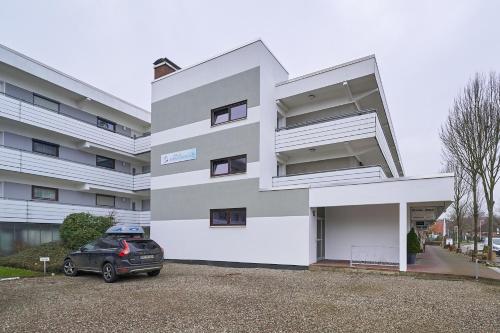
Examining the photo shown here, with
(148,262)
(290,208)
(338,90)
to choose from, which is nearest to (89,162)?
(148,262)

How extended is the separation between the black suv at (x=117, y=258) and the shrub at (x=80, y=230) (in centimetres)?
325

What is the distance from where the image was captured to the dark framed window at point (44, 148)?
19.3 meters

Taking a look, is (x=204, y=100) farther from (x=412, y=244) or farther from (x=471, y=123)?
(x=471, y=123)

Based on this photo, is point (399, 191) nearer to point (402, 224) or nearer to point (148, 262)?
point (402, 224)

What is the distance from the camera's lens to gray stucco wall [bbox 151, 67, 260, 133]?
15711 millimetres

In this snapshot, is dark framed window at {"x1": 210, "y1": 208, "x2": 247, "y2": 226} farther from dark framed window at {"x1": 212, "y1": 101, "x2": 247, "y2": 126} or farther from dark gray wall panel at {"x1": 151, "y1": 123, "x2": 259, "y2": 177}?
dark framed window at {"x1": 212, "y1": 101, "x2": 247, "y2": 126}

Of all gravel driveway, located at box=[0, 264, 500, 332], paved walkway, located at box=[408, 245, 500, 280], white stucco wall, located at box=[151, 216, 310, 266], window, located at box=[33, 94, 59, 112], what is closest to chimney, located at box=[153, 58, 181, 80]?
window, located at box=[33, 94, 59, 112]

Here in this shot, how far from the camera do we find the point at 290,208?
14.2 metres

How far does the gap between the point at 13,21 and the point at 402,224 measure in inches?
602

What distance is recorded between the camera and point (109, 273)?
11070 millimetres

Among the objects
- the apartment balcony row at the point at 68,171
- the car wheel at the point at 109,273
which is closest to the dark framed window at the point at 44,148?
the apartment balcony row at the point at 68,171

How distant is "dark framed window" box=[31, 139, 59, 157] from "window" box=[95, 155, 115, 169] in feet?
9.63

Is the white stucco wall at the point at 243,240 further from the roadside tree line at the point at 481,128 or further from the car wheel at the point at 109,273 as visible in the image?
the roadside tree line at the point at 481,128

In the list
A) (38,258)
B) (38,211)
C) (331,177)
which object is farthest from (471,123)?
(38,211)
